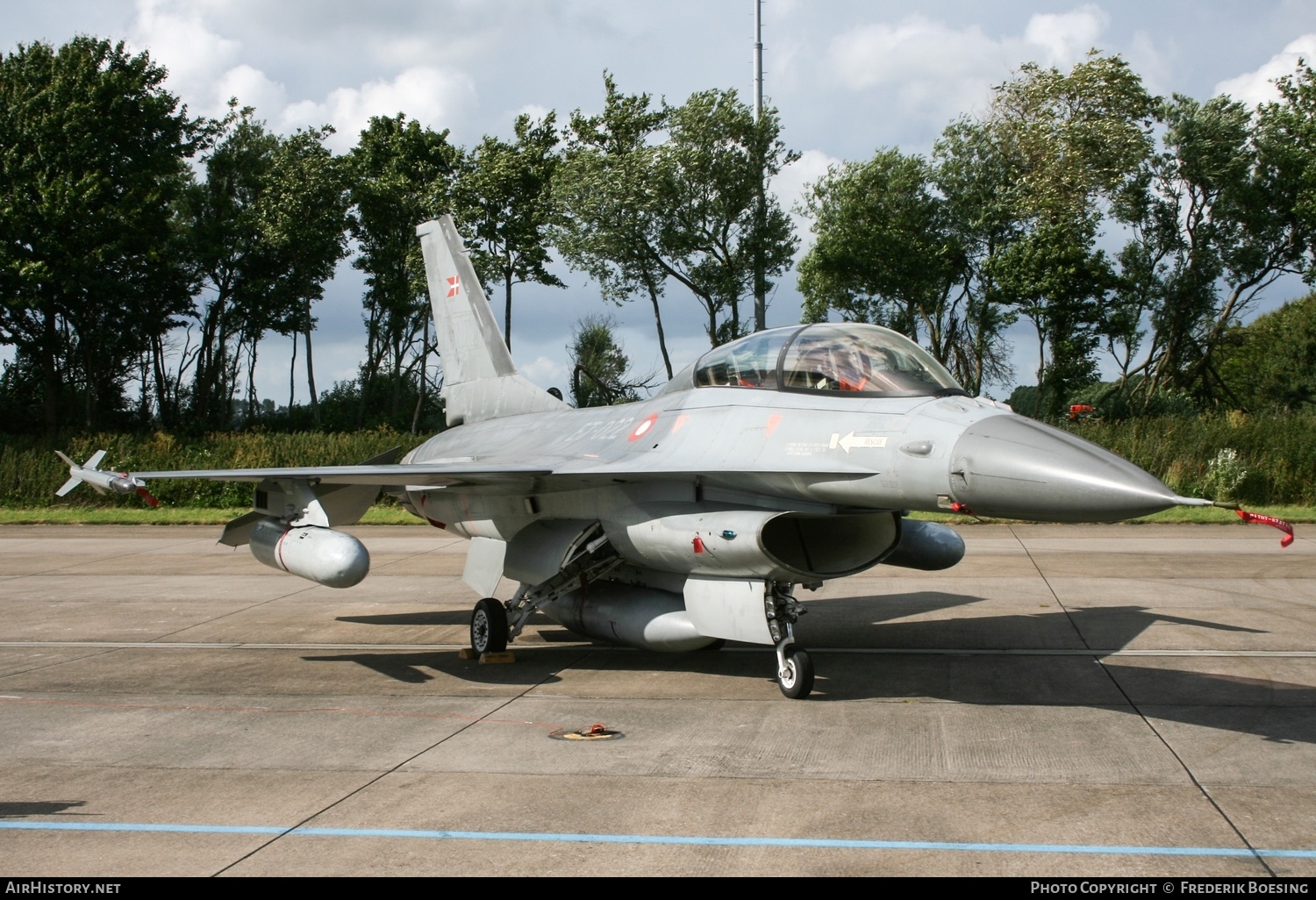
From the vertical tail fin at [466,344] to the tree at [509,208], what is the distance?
1187 inches

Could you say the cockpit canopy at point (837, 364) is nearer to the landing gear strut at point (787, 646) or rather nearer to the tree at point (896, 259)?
the landing gear strut at point (787, 646)

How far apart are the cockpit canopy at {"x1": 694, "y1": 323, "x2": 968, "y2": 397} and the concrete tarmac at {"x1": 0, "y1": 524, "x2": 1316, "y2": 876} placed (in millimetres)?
2477

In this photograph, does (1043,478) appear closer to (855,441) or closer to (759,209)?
(855,441)

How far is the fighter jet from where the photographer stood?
6992 millimetres

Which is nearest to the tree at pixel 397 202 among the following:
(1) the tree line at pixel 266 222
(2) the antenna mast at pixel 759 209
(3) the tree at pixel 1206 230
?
(1) the tree line at pixel 266 222

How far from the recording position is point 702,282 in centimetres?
4022

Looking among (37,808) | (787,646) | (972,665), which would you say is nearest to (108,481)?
(37,808)

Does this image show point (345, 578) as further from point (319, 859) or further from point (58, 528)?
point (58, 528)

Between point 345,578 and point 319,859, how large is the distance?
152 inches

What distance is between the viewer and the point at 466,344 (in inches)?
539

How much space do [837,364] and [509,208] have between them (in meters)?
38.2

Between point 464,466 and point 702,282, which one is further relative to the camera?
point 702,282

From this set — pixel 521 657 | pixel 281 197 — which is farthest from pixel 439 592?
pixel 281 197

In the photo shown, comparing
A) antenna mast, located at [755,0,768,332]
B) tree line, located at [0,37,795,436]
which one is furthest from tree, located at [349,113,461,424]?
antenna mast, located at [755,0,768,332]
